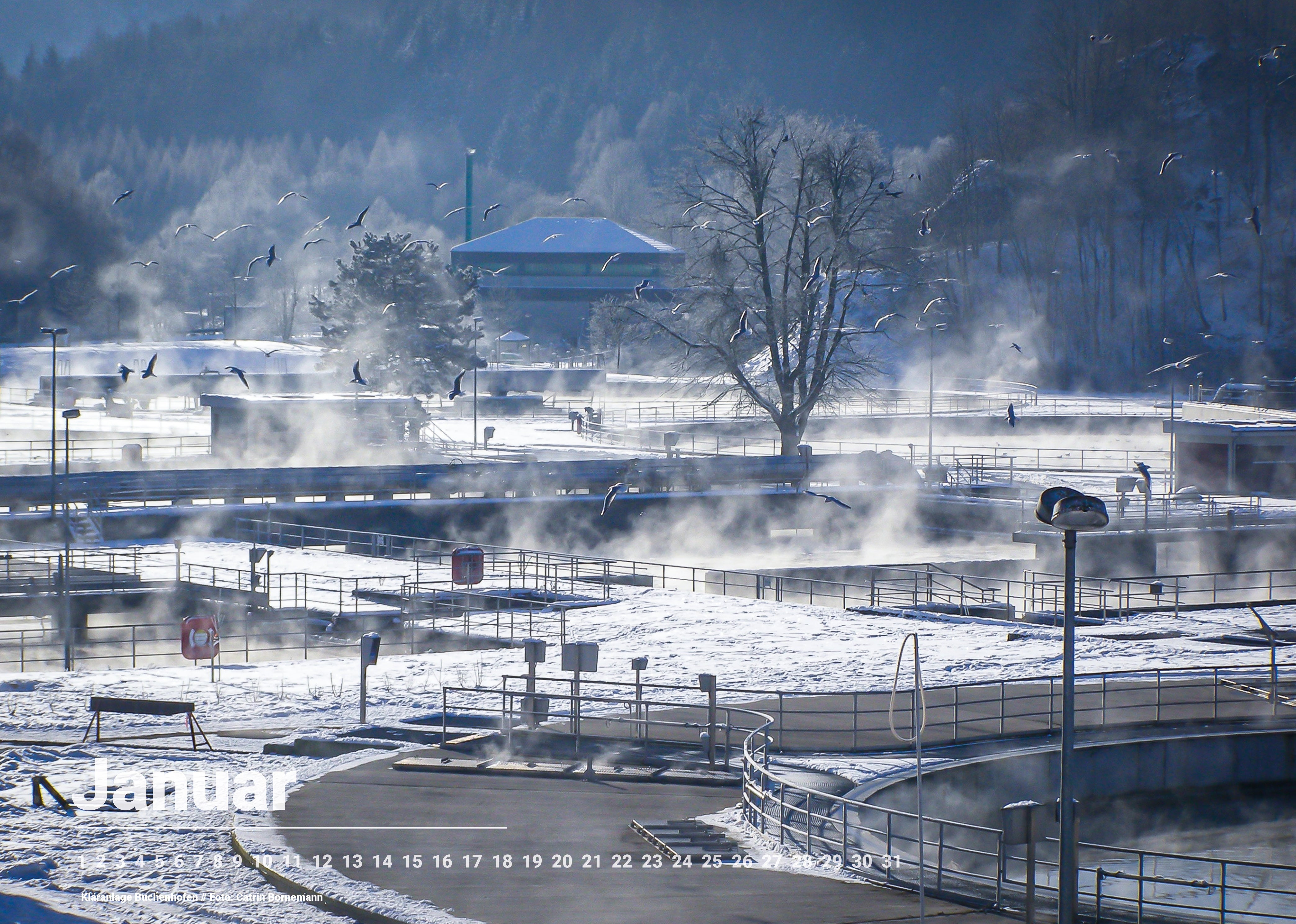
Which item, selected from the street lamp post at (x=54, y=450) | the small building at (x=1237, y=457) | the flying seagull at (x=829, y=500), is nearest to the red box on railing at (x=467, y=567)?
the street lamp post at (x=54, y=450)

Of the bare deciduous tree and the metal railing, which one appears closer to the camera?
the metal railing

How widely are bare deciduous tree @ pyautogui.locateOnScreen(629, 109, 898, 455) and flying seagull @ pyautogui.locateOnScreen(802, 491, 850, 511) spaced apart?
5.29 m

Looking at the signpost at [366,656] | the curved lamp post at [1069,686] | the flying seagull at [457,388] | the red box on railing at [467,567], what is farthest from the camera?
the flying seagull at [457,388]

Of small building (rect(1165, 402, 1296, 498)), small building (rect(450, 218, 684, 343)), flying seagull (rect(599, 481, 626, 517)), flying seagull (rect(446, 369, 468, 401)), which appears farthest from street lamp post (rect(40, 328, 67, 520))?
small building (rect(450, 218, 684, 343))

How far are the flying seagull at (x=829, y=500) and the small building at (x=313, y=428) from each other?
51.4ft

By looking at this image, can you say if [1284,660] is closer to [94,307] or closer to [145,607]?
[145,607]

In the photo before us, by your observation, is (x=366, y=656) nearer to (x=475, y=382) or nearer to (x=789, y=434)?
(x=789, y=434)

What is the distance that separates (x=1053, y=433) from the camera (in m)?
61.4

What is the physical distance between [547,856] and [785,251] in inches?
1453

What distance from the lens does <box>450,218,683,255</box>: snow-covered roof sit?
346 feet

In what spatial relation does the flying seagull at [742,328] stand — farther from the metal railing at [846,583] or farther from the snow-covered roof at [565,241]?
the snow-covered roof at [565,241]

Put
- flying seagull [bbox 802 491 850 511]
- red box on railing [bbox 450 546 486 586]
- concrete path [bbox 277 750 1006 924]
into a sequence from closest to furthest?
concrete path [bbox 277 750 1006 924], red box on railing [bbox 450 546 486 586], flying seagull [bbox 802 491 850 511]

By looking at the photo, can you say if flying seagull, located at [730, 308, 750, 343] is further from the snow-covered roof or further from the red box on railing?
the snow-covered roof

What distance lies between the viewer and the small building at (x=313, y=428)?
152ft
